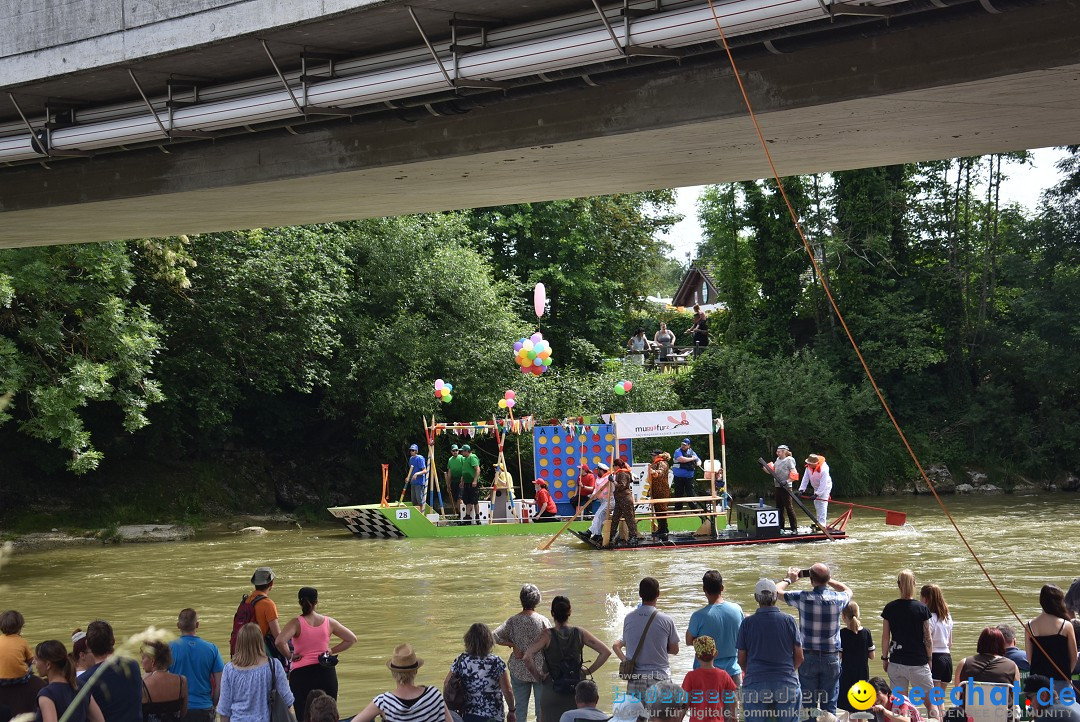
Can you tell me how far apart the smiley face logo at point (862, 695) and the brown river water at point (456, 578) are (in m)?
2.88

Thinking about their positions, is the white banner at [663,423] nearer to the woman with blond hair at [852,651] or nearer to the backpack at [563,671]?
the woman with blond hair at [852,651]

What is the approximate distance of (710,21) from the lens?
28.2 feet

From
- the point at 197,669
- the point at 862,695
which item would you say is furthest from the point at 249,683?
the point at 862,695

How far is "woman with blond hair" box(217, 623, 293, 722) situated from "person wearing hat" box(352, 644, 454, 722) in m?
0.66

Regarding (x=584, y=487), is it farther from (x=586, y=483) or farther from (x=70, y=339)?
(x=70, y=339)

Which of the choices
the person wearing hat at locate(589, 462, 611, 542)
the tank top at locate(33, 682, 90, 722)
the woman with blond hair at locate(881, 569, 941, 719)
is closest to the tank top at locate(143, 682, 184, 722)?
the tank top at locate(33, 682, 90, 722)

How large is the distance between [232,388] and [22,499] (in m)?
6.06

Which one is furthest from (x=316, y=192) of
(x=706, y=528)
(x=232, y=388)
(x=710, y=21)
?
(x=232, y=388)

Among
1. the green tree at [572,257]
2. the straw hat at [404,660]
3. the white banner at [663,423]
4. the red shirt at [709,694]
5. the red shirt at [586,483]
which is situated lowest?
the red shirt at [709,694]

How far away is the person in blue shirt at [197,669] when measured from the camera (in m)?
7.98

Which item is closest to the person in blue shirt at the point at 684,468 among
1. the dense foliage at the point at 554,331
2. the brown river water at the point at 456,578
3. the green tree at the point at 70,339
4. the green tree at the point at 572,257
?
the brown river water at the point at 456,578

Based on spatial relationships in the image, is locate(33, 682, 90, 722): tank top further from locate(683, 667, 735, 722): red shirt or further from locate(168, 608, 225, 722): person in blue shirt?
locate(683, 667, 735, 722): red shirt

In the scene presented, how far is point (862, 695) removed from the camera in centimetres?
859

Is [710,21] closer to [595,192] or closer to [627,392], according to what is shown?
[595,192]
